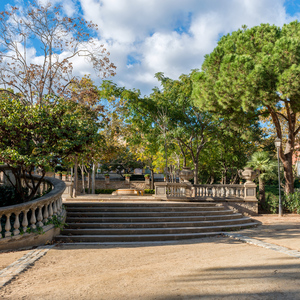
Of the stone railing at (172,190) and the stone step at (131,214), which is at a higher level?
the stone railing at (172,190)

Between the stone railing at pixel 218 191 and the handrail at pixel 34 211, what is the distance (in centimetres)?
874

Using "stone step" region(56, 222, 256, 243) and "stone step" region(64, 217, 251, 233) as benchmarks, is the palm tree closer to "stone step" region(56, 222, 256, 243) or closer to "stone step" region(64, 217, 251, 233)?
"stone step" region(64, 217, 251, 233)

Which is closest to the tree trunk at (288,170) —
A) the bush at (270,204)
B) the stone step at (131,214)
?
the bush at (270,204)

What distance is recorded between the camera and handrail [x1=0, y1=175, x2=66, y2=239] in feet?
22.6

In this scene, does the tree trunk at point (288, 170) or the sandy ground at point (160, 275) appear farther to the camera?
the tree trunk at point (288, 170)

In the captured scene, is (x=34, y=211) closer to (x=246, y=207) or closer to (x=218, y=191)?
(x=218, y=191)

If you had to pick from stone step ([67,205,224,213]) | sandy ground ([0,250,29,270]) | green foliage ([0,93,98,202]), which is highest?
green foliage ([0,93,98,202])

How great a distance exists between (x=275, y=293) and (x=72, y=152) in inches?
282

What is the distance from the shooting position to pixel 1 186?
35.3ft

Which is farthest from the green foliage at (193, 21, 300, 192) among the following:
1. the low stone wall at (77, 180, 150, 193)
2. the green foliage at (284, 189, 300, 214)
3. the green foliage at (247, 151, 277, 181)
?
the low stone wall at (77, 180, 150, 193)

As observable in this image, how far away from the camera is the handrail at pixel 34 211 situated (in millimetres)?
6895

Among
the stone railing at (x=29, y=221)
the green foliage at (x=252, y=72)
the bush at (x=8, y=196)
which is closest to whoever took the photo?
the stone railing at (x=29, y=221)

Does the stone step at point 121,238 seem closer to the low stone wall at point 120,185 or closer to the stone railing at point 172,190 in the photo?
the stone railing at point 172,190

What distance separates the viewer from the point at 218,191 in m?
16.4
